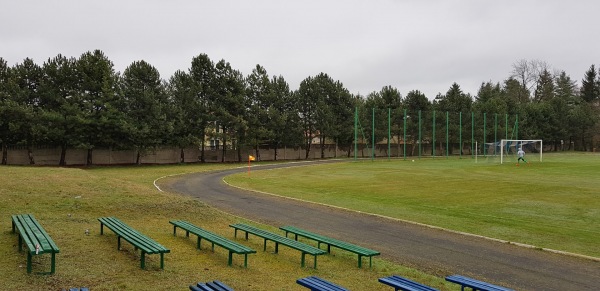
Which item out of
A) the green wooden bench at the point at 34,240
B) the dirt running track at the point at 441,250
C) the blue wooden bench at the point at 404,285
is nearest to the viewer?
the blue wooden bench at the point at 404,285

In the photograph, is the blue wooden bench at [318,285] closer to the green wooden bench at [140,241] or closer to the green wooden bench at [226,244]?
the green wooden bench at [226,244]

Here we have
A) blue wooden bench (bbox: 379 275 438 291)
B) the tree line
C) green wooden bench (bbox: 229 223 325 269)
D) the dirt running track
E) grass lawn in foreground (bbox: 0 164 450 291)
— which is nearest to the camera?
blue wooden bench (bbox: 379 275 438 291)

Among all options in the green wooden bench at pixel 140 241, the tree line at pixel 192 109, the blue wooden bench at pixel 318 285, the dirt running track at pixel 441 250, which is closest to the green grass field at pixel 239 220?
the green wooden bench at pixel 140 241

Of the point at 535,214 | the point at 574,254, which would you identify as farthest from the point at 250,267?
the point at 535,214

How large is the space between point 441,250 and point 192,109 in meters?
46.4

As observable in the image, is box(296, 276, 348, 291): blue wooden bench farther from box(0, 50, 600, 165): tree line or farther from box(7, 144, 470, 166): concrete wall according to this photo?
box(7, 144, 470, 166): concrete wall

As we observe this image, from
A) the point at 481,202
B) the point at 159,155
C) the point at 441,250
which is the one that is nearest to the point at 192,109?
the point at 159,155

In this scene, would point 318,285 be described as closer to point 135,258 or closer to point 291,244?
point 291,244

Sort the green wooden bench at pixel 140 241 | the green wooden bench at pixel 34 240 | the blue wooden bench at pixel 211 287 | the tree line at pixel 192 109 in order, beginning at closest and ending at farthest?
the blue wooden bench at pixel 211 287 → the green wooden bench at pixel 34 240 → the green wooden bench at pixel 140 241 → the tree line at pixel 192 109

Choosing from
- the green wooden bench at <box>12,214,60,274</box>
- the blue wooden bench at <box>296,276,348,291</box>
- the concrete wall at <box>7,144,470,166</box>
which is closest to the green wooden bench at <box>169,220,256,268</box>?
the blue wooden bench at <box>296,276,348,291</box>

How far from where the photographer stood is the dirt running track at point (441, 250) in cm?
958

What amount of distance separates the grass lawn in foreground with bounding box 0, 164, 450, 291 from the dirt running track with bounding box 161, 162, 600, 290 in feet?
3.81

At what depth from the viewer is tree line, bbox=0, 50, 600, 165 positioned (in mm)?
44469

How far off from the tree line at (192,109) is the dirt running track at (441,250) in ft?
106
